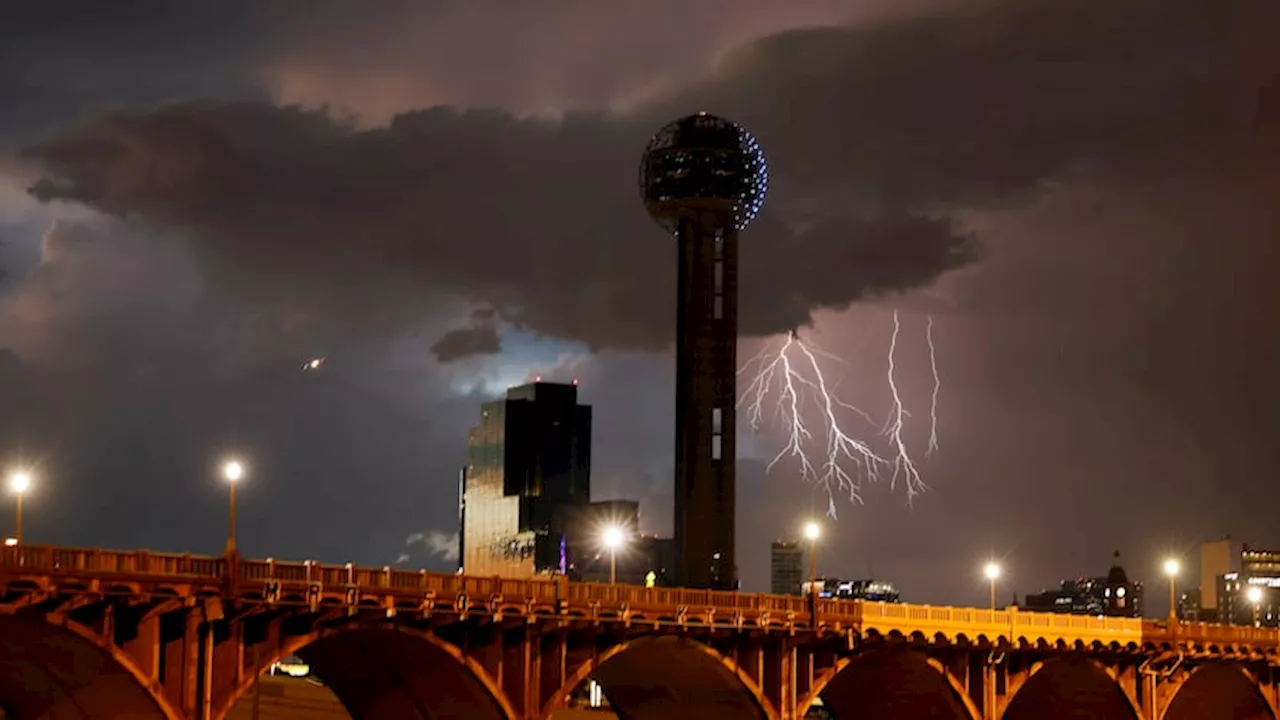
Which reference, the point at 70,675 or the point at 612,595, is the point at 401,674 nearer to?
the point at 612,595

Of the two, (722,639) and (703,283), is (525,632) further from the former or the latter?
(703,283)

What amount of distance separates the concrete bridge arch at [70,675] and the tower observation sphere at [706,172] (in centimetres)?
13185

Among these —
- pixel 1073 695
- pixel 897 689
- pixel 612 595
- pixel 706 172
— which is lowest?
pixel 1073 695

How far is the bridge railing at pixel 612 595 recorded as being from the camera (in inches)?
2245

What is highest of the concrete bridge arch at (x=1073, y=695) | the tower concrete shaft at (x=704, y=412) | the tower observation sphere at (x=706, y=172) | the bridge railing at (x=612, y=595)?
the tower observation sphere at (x=706, y=172)

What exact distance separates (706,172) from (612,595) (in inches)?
4658

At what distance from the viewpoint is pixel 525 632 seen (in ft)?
241

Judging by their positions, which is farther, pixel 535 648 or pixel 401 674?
pixel 401 674

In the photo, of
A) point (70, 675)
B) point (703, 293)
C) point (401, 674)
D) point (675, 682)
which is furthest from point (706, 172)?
point (70, 675)

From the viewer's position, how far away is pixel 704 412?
198m

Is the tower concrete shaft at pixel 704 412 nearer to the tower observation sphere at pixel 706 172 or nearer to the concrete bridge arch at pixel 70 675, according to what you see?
the tower observation sphere at pixel 706 172

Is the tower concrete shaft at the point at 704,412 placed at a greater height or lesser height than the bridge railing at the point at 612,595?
greater

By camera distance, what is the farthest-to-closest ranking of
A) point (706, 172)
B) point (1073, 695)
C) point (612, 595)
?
point (706, 172) < point (1073, 695) < point (612, 595)

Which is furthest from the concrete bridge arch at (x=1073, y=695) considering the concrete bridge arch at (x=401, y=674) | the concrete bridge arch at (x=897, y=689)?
the concrete bridge arch at (x=401, y=674)
